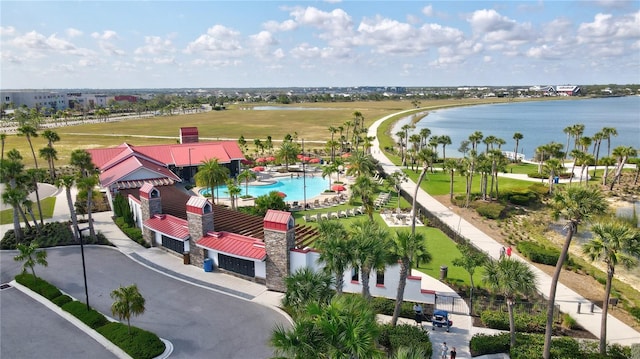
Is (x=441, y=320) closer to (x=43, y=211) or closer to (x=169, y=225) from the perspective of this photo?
(x=169, y=225)

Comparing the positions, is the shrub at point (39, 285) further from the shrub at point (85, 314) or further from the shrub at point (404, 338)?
the shrub at point (404, 338)

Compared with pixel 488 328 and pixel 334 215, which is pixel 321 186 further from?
pixel 488 328

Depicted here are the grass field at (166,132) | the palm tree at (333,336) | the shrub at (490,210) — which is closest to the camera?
the palm tree at (333,336)

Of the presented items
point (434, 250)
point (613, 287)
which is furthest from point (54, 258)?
point (613, 287)

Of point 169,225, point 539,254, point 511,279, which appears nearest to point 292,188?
point 169,225

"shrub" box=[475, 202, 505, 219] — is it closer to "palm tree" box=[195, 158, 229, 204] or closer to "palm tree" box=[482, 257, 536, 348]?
"palm tree" box=[482, 257, 536, 348]

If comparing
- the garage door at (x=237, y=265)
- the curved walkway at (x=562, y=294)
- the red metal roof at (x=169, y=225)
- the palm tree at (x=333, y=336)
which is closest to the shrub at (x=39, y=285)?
the red metal roof at (x=169, y=225)
